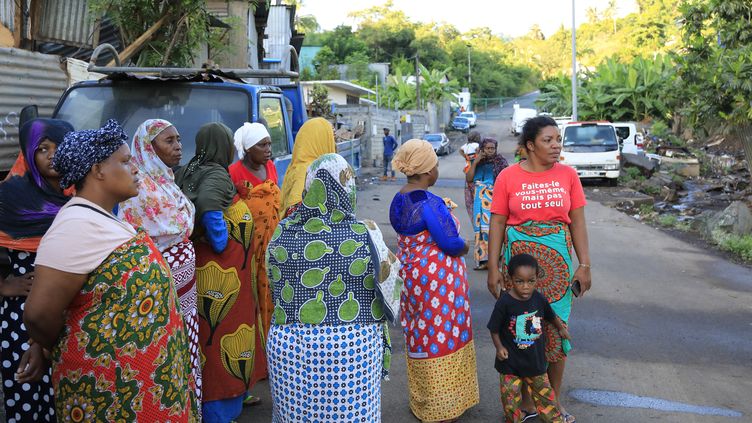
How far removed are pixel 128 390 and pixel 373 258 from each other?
1.21 m

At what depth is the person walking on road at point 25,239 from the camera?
3193 millimetres

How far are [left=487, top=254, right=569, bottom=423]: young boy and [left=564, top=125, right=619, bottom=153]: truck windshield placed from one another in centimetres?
1687

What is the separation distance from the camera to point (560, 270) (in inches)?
174

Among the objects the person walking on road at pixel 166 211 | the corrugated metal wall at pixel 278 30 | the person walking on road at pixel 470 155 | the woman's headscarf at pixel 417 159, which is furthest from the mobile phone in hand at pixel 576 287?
the corrugated metal wall at pixel 278 30

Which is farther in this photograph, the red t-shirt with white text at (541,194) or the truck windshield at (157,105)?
the truck windshield at (157,105)

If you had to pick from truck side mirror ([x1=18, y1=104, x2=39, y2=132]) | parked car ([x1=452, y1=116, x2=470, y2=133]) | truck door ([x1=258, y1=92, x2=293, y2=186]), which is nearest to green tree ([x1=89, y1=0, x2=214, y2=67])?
truck door ([x1=258, y1=92, x2=293, y2=186])

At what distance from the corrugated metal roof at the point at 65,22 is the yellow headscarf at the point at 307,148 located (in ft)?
19.5

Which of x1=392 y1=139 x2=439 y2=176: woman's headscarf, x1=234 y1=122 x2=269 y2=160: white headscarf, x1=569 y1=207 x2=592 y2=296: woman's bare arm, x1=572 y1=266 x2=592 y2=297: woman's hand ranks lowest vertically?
x1=572 y1=266 x2=592 y2=297: woman's hand

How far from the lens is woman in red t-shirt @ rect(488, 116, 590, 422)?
14.4ft

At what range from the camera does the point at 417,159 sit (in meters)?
4.34

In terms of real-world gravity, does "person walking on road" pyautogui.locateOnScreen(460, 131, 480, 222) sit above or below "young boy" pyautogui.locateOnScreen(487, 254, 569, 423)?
above

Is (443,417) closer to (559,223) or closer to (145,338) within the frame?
(559,223)

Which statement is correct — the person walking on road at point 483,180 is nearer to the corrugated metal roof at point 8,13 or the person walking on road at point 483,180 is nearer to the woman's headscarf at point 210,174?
the woman's headscarf at point 210,174

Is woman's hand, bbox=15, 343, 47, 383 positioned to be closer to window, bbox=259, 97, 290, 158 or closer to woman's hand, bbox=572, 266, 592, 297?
woman's hand, bbox=572, 266, 592, 297
